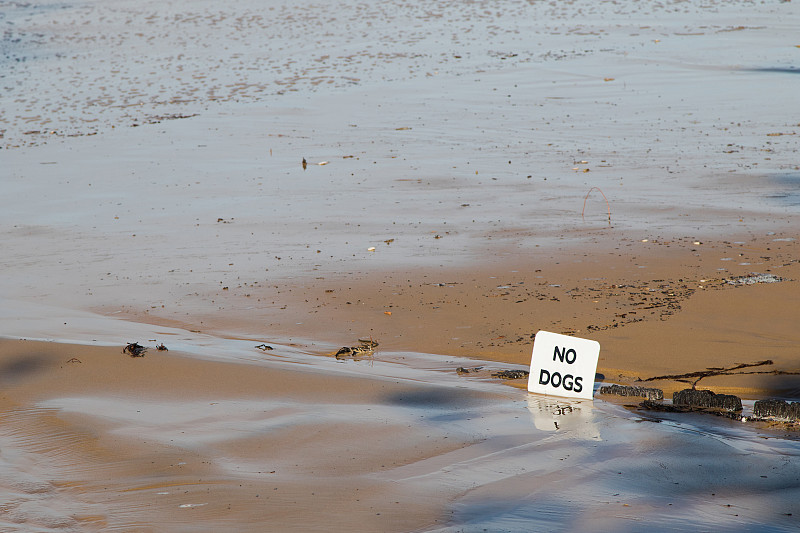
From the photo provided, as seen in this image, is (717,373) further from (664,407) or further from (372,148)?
(372,148)

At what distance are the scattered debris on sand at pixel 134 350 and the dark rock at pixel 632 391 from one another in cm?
345

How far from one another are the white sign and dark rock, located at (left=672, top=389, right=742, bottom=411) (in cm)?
56

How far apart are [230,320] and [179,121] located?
1084 cm

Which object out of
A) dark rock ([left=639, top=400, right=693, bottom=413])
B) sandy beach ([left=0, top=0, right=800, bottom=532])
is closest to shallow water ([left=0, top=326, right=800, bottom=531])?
sandy beach ([left=0, top=0, right=800, bottom=532])

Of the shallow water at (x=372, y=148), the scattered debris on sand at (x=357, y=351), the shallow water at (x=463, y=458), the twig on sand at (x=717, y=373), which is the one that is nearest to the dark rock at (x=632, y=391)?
the shallow water at (x=463, y=458)

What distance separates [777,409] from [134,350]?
460cm

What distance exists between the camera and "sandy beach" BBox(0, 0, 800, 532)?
5117mm

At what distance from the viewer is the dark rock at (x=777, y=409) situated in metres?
5.84

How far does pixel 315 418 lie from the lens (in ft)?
20.2

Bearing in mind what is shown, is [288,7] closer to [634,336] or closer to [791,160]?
[791,160]

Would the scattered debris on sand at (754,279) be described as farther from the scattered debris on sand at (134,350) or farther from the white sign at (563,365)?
the scattered debris on sand at (134,350)

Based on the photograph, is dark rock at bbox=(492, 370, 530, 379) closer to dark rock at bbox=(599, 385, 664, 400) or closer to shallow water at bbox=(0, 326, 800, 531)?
shallow water at bbox=(0, 326, 800, 531)

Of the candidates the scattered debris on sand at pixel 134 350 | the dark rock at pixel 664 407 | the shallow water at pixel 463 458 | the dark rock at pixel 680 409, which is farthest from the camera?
the scattered debris on sand at pixel 134 350

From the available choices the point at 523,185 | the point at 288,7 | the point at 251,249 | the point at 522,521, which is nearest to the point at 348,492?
the point at 522,521
